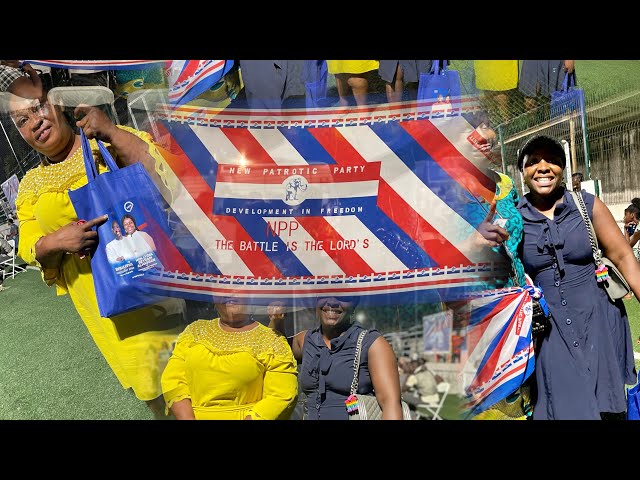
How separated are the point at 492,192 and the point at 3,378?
8.63 ft

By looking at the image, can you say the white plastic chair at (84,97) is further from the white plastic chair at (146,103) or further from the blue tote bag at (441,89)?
the blue tote bag at (441,89)

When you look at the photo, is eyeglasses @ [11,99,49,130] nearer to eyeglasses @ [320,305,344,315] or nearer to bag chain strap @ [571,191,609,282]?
eyeglasses @ [320,305,344,315]

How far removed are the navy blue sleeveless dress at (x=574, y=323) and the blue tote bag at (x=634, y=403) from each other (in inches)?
5.2

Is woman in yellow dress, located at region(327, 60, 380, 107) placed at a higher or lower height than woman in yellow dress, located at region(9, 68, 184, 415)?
higher

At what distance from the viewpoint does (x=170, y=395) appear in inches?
102

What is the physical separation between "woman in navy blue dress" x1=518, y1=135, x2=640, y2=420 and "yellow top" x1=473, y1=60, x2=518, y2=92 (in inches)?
12.9

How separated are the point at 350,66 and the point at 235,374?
5.07 ft

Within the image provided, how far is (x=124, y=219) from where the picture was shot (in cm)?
251

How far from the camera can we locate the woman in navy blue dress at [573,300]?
7.68 feet

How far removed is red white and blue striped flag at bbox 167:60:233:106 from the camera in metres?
2.50

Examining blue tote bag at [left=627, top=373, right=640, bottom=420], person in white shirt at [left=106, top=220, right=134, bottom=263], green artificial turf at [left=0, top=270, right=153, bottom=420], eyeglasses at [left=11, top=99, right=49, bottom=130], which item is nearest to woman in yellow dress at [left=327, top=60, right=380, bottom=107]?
person in white shirt at [left=106, top=220, right=134, bottom=263]

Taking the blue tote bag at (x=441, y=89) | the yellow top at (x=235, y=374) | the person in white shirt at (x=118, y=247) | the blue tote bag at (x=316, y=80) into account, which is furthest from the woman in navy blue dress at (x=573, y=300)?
the person in white shirt at (x=118, y=247)

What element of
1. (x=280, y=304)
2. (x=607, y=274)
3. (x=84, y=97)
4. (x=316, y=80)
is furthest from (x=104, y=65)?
(x=607, y=274)

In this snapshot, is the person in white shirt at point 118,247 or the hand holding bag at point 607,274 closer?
the hand holding bag at point 607,274
